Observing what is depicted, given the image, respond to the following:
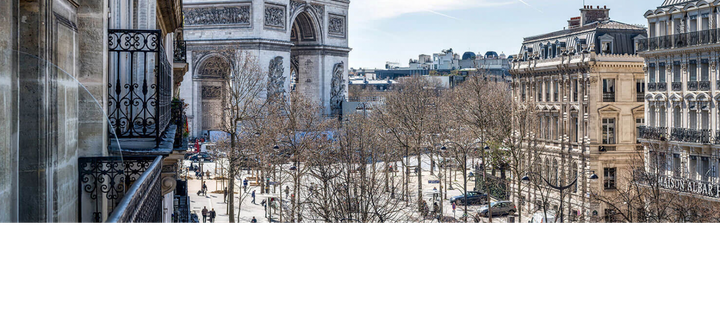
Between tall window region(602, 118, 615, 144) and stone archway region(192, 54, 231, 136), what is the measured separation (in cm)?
2999

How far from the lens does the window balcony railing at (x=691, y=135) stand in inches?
882

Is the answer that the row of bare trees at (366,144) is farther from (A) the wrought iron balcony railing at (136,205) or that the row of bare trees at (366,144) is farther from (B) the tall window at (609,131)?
(A) the wrought iron balcony railing at (136,205)

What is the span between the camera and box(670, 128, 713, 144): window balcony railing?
22.4 metres

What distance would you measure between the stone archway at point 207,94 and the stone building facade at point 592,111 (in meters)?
27.2

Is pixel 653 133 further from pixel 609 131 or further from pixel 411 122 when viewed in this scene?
pixel 411 122

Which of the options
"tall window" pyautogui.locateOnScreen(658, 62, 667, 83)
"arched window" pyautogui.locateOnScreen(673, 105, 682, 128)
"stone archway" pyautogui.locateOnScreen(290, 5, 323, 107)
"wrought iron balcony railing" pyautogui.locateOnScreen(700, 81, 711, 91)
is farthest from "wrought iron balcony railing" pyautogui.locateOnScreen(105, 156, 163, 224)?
"stone archway" pyautogui.locateOnScreen(290, 5, 323, 107)

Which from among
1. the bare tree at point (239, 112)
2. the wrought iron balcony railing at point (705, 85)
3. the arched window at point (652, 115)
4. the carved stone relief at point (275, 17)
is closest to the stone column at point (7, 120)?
the bare tree at point (239, 112)

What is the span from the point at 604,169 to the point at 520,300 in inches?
1266

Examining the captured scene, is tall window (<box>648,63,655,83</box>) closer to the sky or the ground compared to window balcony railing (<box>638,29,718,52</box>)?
closer to the ground

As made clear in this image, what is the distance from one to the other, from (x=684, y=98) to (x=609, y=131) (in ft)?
28.8

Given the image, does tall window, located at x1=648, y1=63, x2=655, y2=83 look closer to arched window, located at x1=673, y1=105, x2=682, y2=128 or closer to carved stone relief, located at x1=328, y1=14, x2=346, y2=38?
arched window, located at x1=673, y1=105, x2=682, y2=128

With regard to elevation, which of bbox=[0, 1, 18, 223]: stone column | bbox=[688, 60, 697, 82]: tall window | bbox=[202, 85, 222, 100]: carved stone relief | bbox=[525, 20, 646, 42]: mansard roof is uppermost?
bbox=[525, 20, 646, 42]: mansard roof

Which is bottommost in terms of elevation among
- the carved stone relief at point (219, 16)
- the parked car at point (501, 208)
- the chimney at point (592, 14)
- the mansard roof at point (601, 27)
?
the parked car at point (501, 208)

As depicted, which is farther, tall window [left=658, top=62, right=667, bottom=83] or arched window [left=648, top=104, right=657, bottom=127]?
arched window [left=648, top=104, right=657, bottom=127]
